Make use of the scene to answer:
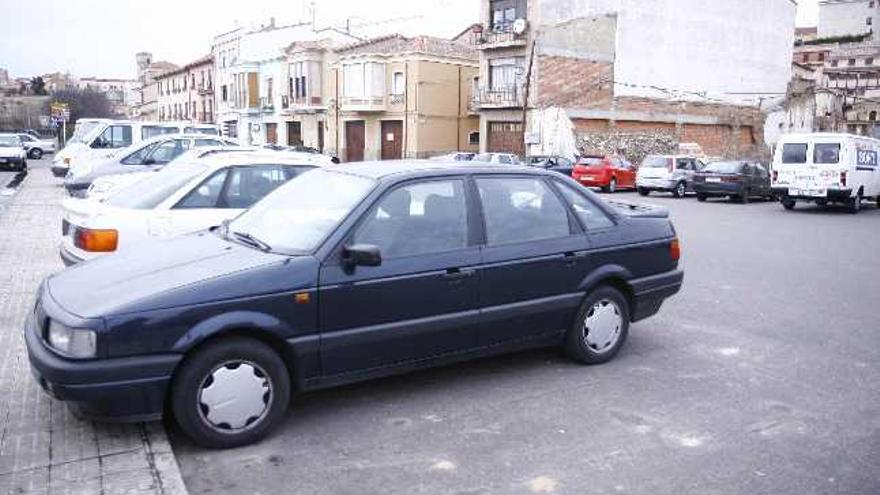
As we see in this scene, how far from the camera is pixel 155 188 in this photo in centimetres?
786

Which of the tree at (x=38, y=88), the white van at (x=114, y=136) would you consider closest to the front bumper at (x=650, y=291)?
the white van at (x=114, y=136)

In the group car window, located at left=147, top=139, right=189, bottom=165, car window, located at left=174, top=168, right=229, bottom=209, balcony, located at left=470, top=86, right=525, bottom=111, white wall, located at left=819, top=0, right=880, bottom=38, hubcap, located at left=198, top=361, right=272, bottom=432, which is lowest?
hubcap, located at left=198, top=361, right=272, bottom=432

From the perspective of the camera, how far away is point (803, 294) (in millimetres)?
8922

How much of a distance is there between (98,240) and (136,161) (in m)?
9.93

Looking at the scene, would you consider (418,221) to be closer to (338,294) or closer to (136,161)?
(338,294)

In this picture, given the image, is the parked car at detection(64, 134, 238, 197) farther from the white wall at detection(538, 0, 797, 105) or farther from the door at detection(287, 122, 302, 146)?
the door at detection(287, 122, 302, 146)

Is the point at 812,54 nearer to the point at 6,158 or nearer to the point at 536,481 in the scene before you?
the point at 6,158

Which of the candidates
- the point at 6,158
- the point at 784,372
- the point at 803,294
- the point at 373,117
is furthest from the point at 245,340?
the point at 373,117

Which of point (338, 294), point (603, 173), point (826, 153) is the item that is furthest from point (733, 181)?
point (338, 294)

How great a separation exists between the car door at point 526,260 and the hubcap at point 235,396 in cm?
161

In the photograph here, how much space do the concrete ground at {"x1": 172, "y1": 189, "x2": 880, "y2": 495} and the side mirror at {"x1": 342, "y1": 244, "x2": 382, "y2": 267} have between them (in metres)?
1.04

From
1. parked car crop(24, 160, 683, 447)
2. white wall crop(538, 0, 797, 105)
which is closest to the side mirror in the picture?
parked car crop(24, 160, 683, 447)

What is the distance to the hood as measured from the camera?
410cm

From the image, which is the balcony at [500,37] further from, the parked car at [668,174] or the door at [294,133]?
the door at [294,133]
